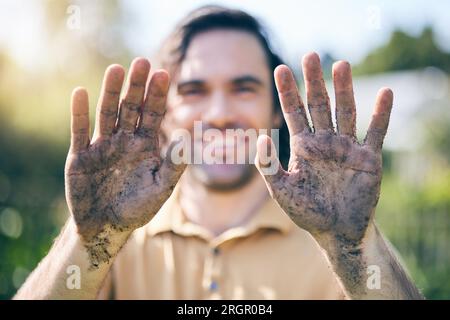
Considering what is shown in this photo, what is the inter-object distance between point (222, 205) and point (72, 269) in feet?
3.27

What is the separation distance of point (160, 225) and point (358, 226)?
3.80ft

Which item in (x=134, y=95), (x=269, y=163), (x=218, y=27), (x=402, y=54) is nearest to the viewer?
(x=269, y=163)

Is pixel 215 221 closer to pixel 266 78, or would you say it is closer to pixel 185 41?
pixel 266 78

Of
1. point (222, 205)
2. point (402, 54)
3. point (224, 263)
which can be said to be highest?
point (402, 54)

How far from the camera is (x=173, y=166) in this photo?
1746 mm

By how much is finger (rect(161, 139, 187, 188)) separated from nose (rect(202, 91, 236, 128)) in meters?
0.79

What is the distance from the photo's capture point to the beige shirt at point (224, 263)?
7.97ft

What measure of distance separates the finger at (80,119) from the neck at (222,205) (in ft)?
3.32

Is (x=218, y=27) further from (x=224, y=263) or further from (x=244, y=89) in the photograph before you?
(x=224, y=263)

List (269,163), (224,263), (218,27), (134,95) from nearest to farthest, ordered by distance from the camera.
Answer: (269,163) → (134,95) → (224,263) → (218,27)

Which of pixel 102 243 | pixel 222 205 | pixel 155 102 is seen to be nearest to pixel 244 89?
pixel 222 205

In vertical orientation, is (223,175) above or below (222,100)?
below

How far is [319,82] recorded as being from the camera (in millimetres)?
1737

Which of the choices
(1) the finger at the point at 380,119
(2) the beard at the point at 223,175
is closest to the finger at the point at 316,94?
(1) the finger at the point at 380,119
